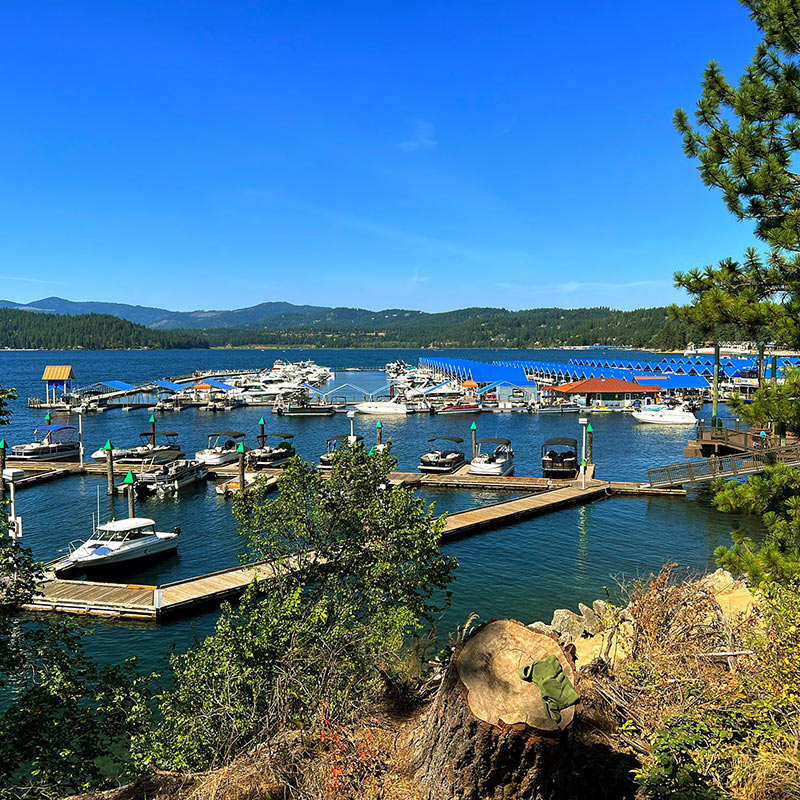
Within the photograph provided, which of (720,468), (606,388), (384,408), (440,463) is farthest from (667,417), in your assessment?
(720,468)

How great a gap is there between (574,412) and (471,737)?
76.2 metres

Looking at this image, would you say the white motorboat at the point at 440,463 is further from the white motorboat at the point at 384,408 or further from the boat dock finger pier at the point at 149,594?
the white motorboat at the point at 384,408

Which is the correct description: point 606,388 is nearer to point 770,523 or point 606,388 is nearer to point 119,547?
point 119,547

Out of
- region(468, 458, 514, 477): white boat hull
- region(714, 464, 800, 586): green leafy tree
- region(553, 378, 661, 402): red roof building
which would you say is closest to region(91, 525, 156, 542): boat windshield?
region(468, 458, 514, 477): white boat hull

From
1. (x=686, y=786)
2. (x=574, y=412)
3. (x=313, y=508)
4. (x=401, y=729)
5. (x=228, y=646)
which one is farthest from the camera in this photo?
(x=574, y=412)

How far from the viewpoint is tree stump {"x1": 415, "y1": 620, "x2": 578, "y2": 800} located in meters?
5.16

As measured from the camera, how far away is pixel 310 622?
28.7ft

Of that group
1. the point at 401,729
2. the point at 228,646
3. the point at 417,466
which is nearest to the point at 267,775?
the point at 401,729

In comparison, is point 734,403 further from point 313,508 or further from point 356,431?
point 356,431

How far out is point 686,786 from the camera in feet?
17.0

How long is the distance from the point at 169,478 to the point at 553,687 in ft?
121

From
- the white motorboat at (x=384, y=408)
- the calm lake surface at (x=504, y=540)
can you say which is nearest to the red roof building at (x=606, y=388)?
the white motorboat at (x=384, y=408)

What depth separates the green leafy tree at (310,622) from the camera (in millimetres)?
7859

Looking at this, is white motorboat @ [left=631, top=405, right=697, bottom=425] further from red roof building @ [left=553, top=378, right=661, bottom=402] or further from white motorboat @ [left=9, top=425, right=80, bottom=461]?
white motorboat @ [left=9, top=425, right=80, bottom=461]
